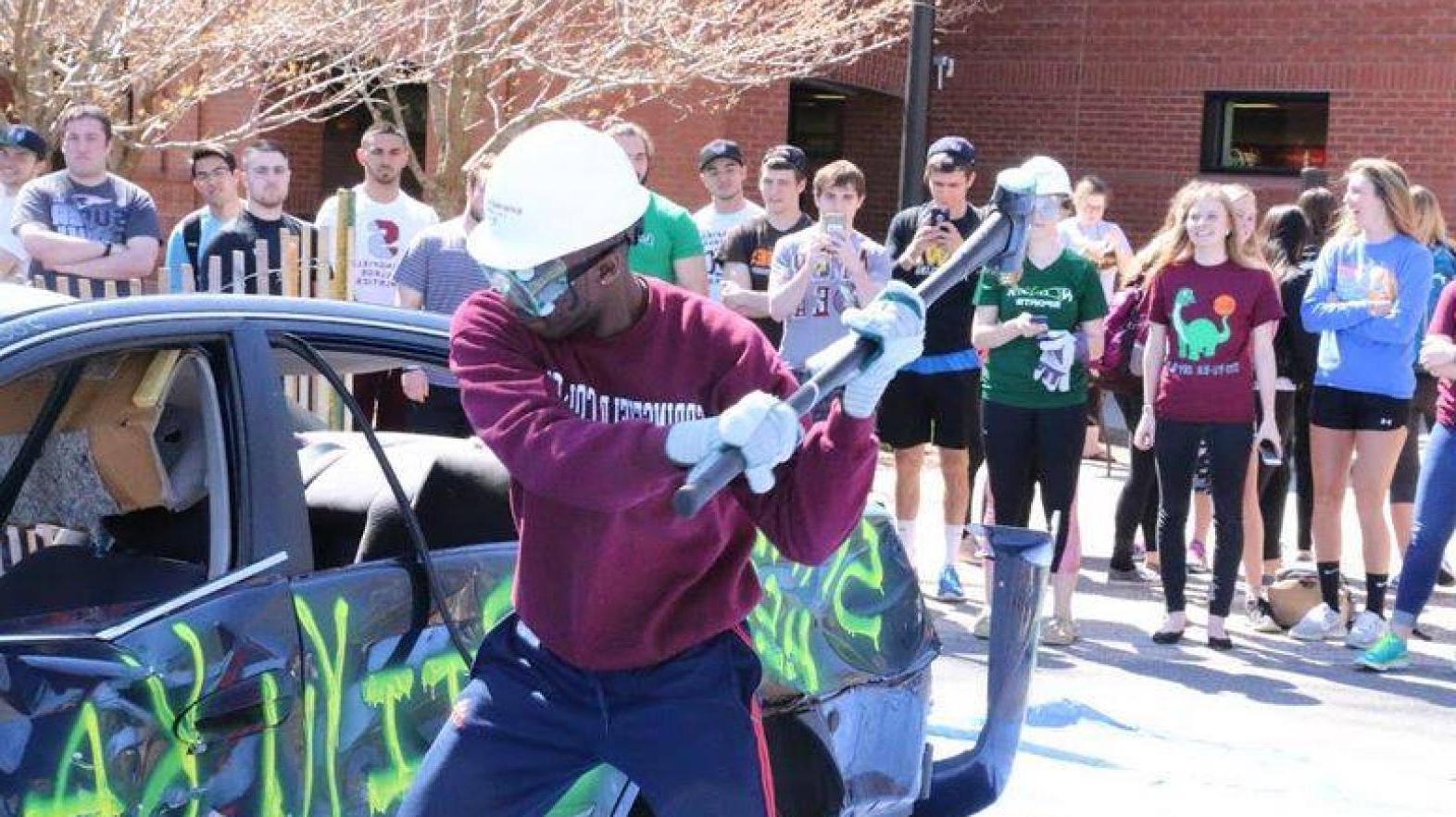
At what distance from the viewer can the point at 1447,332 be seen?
7816mm

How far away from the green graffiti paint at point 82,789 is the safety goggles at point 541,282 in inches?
37.9

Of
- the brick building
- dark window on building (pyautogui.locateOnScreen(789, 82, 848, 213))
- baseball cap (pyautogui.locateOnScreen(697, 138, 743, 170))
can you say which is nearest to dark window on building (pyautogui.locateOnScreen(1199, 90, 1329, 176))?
the brick building

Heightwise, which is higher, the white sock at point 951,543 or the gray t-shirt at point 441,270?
the gray t-shirt at point 441,270

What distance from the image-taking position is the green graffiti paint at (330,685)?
3.70m

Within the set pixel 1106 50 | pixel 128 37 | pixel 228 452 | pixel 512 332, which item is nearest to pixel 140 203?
pixel 128 37

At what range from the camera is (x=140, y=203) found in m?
8.58

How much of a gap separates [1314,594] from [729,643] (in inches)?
232

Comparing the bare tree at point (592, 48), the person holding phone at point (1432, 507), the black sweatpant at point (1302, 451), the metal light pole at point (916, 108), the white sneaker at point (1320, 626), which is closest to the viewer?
the person holding phone at point (1432, 507)

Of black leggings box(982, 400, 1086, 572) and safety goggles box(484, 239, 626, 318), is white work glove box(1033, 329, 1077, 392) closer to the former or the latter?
black leggings box(982, 400, 1086, 572)

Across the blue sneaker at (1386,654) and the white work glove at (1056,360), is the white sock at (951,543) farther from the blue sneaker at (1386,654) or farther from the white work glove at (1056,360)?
the blue sneaker at (1386,654)

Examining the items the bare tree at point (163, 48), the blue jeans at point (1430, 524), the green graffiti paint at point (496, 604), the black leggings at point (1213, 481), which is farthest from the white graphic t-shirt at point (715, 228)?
the green graffiti paint at point (496, 604)

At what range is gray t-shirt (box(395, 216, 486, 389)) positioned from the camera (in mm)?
7980

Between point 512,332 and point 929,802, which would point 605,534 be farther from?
point 929,802

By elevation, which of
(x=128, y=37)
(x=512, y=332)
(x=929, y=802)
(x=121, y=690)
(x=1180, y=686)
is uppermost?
(x=128, y=37)
